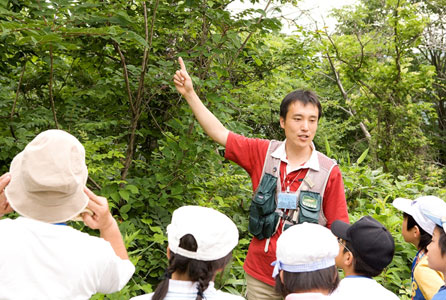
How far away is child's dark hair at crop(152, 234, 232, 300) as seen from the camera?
1693 mm

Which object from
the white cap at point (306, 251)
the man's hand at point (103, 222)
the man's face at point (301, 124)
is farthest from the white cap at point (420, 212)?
the man's hand at point (103, 222)

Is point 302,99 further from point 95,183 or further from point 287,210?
point 95,183

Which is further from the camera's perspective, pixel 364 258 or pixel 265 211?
pixel 265 211

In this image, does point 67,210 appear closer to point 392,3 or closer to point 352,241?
point 352,241

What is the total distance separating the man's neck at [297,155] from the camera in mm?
2834

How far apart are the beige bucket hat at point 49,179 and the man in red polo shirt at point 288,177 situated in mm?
1379

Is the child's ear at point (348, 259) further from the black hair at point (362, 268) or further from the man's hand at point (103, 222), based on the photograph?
the man's hand at point (103, 222)

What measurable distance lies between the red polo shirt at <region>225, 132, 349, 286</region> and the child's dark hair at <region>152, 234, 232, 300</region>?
1.01 m

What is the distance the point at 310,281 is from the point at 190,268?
52 centimetres

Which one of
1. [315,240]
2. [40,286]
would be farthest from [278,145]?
[40,286]

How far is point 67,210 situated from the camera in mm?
1605

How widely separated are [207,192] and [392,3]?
6694 millimetres

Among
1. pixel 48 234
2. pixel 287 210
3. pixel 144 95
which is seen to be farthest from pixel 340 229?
pixel 144 95

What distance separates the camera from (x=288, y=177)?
2.79 metres
